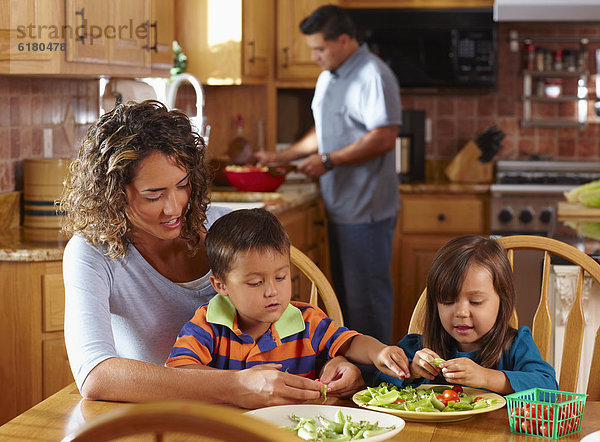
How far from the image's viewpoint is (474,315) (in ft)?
4.74

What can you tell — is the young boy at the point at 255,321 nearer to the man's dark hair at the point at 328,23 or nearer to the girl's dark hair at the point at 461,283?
the girl's dark hair at the point at 461,283

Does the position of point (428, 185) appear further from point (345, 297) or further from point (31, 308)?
point (31, 308)

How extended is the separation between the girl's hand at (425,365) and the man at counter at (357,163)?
2289 millimetres

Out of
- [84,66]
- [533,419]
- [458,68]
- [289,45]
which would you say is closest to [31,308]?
[84,66]

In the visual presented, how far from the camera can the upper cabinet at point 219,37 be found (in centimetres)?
400

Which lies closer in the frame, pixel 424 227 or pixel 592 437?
pixel 592 437

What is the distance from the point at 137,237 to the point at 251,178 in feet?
6.98

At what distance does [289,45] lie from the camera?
4309 mm

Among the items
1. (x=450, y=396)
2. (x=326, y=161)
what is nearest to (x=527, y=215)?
(x=326, y=161)

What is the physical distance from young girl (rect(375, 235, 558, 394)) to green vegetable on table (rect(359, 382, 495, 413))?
6 cm

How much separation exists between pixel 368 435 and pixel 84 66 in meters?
1.99

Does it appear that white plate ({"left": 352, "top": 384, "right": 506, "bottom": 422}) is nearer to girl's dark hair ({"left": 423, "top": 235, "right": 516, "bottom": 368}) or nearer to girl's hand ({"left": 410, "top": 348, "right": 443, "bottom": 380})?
girl's hand ({"left": 410, "top": 348, "right": 443, "bottom": 380})

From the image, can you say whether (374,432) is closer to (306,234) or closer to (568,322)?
(568,322)

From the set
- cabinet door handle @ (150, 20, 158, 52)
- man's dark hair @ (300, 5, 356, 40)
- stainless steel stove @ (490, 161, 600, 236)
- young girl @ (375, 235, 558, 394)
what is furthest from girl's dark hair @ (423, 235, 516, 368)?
stainless steel stove @ (490, 161, 600, 236)
